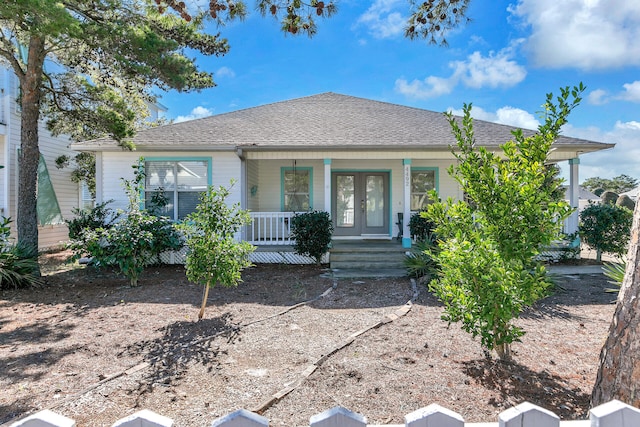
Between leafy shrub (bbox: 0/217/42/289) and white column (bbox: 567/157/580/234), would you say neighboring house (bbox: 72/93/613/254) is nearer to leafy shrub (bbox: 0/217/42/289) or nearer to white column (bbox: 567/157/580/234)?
white column (bbox: 567/157/580/234)

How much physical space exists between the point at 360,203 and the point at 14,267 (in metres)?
8.63

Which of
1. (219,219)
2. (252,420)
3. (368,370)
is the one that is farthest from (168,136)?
(252,420)

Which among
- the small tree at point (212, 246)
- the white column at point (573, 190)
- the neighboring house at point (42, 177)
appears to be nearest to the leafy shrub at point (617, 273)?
the white column at point (573, 190)

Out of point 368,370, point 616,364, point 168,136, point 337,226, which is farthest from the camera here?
point 337,226

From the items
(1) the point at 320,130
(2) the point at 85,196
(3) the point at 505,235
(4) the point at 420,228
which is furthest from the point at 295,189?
(2) the point at 85,196

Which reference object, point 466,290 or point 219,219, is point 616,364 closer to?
point 466,290

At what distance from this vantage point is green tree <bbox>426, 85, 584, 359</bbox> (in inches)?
112

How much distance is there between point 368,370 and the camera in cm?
334

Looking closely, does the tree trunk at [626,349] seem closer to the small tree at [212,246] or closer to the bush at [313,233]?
the small tree at [212,246]

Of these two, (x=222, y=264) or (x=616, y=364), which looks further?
(x=222, y=264)

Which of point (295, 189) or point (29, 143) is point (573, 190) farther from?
point (29, 143)

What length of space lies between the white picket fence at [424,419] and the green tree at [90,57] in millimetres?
5047

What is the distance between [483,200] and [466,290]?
0.76 meters

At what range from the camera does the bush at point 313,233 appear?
8828 mm
